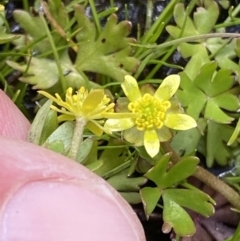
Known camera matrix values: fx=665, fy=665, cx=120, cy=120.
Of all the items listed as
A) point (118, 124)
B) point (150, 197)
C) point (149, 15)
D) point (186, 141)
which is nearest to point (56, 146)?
point (118, 124)

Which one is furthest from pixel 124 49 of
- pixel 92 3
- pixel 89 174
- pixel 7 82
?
pixel 89 174

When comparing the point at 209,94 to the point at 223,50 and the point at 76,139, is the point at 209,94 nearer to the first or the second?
the point at 223,50

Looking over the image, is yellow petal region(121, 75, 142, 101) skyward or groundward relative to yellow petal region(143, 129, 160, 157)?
skyward

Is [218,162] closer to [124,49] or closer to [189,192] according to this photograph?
[189,192]

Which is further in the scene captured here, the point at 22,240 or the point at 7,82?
the point at 7,82

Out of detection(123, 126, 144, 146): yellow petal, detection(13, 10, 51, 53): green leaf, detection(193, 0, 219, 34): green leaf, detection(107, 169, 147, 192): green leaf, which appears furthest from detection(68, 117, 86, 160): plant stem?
detection(193, 0, 219, 34): green leaf

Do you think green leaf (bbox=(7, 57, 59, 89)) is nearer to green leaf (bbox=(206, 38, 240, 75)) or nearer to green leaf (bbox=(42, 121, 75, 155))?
green leaf (bbox=(42, 121, 75, 155))
